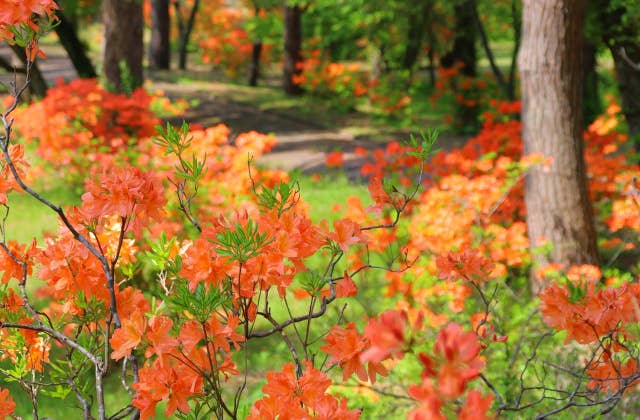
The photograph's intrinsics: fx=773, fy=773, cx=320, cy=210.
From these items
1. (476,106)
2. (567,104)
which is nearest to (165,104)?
(567,104)

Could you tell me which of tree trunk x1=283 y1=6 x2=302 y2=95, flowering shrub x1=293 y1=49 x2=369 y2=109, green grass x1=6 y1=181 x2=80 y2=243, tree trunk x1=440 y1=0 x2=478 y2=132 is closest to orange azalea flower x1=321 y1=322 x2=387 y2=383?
green grass x1=6 y1=181 x2=80 y2=243

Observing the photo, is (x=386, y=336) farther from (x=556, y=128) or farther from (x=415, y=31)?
(x=415, y=31)

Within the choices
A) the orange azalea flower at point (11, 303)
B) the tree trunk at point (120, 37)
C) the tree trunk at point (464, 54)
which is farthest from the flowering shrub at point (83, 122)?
the orange azalea flower at point (11, 303)

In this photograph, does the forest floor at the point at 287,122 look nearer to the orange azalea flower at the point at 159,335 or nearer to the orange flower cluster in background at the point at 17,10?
the orange flower cluster in background at the point at 17,10

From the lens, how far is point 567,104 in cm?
521

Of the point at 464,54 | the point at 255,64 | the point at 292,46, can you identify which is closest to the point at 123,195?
the point at 464,54

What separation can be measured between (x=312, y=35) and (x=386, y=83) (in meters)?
4.87

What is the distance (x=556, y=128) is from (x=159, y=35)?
15684 millimetres

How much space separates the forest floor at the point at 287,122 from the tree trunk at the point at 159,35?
130 cm

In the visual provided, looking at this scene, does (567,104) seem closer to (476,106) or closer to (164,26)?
(476,106)

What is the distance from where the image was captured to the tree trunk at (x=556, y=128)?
5055 millimetres

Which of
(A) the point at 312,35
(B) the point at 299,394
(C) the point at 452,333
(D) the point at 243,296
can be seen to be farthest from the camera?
(A) the point at 312,35

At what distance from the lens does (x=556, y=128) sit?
5.24 m

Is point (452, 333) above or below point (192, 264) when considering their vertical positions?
above
